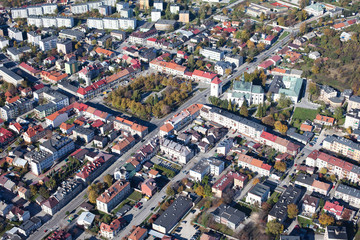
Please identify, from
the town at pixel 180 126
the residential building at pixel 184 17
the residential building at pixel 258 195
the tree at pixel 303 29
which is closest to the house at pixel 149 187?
the town at pixel 180 126

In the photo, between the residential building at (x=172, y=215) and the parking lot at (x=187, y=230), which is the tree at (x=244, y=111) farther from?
the parking lot at (x=187, y=230)

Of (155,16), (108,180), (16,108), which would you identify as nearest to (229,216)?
(108,180)

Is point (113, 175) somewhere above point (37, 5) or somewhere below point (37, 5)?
below

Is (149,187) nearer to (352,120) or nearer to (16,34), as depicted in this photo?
(352,120)

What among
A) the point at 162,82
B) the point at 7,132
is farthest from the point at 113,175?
the point at 162,82

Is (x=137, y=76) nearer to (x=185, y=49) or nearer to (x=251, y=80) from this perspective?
(x=185, y=49)

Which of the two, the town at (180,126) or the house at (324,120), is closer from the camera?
the town at (180,126)
